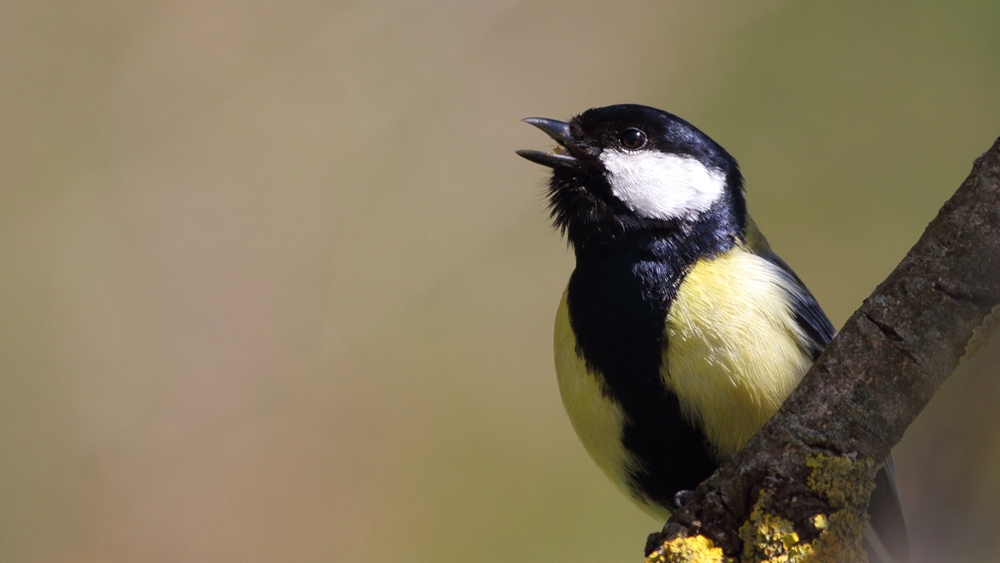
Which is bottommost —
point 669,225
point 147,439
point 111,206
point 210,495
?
point 210,495

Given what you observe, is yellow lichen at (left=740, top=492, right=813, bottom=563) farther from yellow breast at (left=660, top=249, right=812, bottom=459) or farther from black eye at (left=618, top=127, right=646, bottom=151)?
black eye at (left=618, top=127, right=646, bottom=151)

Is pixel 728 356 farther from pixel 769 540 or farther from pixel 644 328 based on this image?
pixel 769 540

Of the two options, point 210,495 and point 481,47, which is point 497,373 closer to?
point 210,495

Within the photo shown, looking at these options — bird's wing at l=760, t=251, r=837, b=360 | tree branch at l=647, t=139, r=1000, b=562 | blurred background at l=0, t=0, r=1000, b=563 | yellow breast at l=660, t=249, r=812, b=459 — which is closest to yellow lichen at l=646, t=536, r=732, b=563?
tree branch at l=647, t=139, r=1000, b=562

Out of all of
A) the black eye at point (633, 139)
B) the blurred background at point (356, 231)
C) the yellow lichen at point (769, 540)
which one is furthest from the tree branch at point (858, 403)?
the blurred background at point (356, 231)

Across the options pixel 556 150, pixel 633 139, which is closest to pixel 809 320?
pixel 633 139

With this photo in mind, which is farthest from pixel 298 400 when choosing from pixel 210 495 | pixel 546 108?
pixel 546 108

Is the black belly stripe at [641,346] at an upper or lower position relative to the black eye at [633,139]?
lower

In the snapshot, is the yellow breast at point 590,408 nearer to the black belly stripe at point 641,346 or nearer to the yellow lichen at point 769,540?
the black belly stripe at point 641,346
